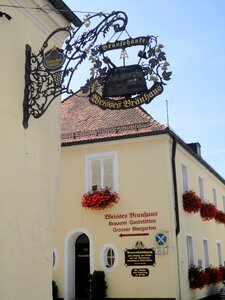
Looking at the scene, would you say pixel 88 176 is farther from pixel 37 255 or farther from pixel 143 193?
pixel 37 255

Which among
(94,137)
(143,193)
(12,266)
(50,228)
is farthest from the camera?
(94,137)

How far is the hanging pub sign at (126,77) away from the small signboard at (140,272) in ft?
31.9

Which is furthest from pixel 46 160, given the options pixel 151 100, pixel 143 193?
pixel 143 193

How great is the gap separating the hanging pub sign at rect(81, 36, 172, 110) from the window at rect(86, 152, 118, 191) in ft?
32.4

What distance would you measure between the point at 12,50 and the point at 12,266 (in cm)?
317

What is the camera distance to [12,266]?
605 centimetres

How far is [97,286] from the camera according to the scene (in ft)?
49.4

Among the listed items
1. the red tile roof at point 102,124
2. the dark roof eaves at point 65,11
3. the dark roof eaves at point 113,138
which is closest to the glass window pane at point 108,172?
the dark roof eaves at point 113,138

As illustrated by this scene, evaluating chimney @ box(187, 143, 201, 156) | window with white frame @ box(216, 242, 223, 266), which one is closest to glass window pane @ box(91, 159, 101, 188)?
chimney @ box(187, 143, 201, 156)

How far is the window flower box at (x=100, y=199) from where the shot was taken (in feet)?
51.4

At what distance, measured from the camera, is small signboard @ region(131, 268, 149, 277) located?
48.9ft

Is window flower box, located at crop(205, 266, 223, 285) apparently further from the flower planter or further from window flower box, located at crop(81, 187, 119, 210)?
window flower box, located at crop(81, 187, 119, 210)

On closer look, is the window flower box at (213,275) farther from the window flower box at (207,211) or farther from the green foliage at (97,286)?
the green foliage at (97,286)

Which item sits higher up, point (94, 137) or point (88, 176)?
point (94, 137)
